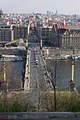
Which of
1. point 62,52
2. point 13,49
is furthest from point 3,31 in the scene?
point 62,52

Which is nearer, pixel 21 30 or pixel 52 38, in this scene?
pixel 52 38

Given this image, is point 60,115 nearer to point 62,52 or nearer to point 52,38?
point 62,52

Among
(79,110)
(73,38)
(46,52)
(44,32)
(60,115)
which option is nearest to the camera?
(60,115)

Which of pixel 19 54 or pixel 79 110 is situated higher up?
pixel 79 110

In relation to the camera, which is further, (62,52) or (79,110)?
(62,52)

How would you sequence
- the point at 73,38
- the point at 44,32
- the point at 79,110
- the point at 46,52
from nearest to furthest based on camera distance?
the point at 79,110, the point at 46,52, the point at 73,38, the point at 44,32

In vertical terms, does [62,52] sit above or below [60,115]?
below

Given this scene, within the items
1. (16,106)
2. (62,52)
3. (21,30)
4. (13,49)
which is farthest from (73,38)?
(16,106)

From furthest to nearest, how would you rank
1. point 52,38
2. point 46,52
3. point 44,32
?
point 44,32 → point 52,38 → point 46,52

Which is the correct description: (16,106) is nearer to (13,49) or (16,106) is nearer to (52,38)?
(13,49)
